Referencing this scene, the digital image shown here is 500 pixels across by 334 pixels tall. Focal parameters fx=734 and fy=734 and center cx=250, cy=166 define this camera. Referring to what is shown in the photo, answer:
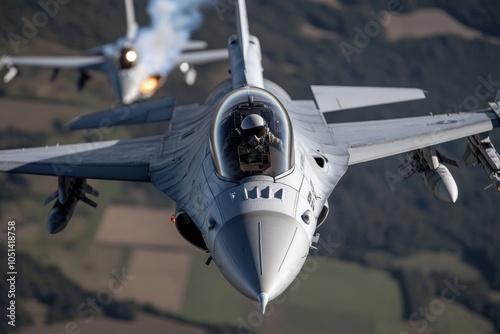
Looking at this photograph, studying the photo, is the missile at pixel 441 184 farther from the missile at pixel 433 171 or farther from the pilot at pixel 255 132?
the pilot at pixel 255 132

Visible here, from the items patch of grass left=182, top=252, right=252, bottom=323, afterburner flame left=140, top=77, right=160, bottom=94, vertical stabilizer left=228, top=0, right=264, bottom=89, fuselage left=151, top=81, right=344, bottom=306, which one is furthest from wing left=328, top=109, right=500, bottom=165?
patch of grass left=182, top=252, right=252, bottom=323

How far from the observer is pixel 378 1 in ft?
272

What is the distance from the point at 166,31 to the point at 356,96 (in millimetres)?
32675

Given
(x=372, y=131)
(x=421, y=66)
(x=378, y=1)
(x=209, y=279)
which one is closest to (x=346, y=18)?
(x=378, y=1)

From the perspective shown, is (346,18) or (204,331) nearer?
(204,331)

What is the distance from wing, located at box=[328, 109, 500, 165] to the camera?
19188mm

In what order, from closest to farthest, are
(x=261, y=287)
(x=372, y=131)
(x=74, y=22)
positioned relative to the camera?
(x=261, y=287) → (x=372, y=131) → (x=74, y=22)

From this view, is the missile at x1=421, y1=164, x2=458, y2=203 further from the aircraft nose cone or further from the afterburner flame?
the afterburner flame

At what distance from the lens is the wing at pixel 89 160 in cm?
1866

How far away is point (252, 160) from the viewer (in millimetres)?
14586

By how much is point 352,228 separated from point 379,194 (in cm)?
422

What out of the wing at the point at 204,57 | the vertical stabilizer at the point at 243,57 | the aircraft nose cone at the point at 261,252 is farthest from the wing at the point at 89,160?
the wing at the point at 204,57

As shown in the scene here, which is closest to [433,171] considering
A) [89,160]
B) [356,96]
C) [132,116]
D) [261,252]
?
[356,96]

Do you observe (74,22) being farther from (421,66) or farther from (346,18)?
(421,66)
